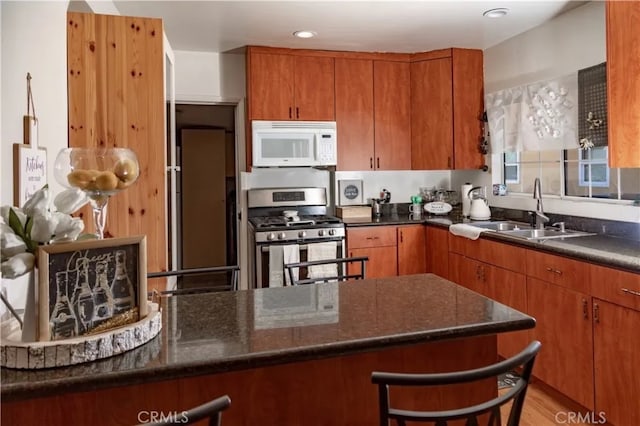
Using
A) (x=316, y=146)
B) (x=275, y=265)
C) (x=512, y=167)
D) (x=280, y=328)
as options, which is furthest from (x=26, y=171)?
(x=512, y=167)

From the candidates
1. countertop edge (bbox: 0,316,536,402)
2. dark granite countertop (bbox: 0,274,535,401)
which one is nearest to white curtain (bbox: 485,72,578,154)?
dark granite countertop (bbox: 0,274,535,401)

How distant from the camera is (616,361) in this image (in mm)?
2215

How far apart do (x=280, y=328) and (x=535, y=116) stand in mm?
2910

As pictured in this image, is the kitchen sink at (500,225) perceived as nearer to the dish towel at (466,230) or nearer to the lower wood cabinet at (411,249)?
the dish towel at (466,230)

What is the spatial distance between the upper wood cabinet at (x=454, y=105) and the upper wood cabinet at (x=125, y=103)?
2547mm

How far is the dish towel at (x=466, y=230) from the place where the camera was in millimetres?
3235

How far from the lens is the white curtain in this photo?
10.4 feet

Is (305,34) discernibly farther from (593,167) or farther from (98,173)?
(98,173)

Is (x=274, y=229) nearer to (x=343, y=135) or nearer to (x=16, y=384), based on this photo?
(x=343, y=135)

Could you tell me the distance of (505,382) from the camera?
114 inches

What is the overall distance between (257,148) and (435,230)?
157cm

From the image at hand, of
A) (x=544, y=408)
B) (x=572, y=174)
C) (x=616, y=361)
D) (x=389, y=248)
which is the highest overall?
(x=572, y=174)

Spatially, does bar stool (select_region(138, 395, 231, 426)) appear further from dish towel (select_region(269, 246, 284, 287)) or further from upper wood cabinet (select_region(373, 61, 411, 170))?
upper wood cabinet (select_region(373, 61, 411, 170))

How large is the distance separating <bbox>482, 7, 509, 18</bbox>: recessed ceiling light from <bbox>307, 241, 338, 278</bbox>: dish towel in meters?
1.94
